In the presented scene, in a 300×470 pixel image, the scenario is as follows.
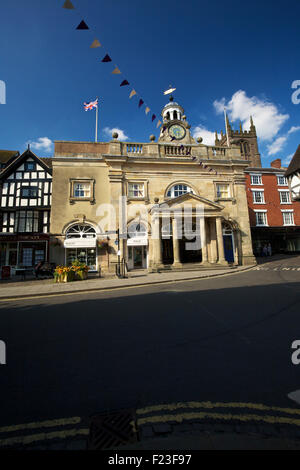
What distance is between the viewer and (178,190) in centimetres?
2094

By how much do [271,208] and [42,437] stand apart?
31733 millimetres

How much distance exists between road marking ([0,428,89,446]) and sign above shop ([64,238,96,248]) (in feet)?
54.8

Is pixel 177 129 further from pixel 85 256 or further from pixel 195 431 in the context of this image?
pixel 195 431

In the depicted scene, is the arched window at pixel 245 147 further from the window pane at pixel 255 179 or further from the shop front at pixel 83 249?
the shop front at pixel 83 249

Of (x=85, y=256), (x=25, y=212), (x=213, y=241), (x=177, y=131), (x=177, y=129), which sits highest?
(x=177, y=129)

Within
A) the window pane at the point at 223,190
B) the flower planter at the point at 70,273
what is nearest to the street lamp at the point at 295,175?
the flower planter at the point at 70,273

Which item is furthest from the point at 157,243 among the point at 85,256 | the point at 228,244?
the point at 228,244

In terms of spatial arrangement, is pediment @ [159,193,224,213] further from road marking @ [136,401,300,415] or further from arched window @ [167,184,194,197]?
road marking @ [136,401,300,415]

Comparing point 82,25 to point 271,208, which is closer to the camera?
point 82,25

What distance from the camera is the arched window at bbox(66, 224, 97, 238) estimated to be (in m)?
18.6

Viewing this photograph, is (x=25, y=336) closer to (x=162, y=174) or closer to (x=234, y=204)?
(x=162, y=174)

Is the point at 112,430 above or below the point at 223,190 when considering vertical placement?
below
